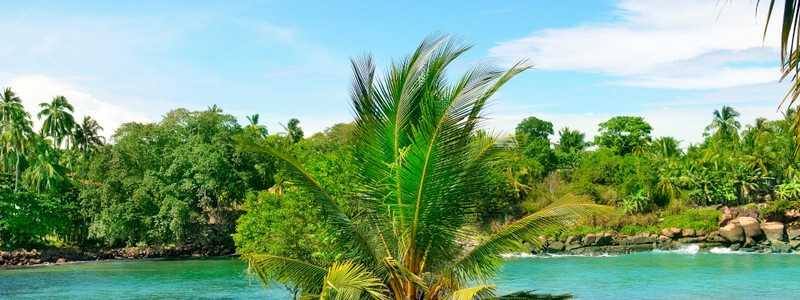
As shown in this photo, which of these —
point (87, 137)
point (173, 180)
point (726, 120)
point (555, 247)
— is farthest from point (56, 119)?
point (726, 120)

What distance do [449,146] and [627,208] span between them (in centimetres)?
4049

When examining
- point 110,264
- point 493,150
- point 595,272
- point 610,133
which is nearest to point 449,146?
point 493,150

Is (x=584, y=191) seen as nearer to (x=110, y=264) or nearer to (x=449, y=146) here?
(x=110, y=264)

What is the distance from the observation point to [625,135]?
60969 millimetres

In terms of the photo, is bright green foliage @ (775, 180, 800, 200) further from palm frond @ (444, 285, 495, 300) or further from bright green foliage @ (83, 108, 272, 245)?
palm frond @ (444, 285, 495, 300)

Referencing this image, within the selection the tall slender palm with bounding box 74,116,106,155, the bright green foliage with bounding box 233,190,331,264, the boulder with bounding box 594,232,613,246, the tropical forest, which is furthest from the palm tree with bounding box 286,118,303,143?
the bright green foliage with bounding box 233,190,331,264

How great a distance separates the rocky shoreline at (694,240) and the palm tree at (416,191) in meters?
31.4

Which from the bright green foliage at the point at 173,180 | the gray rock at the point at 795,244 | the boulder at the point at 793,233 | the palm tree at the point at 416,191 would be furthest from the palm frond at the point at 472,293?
the boulder at the point at 793,233

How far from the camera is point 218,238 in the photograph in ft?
137

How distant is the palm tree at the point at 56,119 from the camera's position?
4619 cm

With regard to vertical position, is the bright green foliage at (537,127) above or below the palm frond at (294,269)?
above

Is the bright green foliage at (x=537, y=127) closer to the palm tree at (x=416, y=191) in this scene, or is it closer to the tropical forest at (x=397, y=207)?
the tropical forest at (x=397, y=207)

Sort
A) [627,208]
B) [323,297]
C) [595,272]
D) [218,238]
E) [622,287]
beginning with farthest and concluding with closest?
1. [627,208]
2. [218,238]
3. [595,272]
4. [622,287]
5. [323,297]

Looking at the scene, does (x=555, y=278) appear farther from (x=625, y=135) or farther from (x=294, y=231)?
(x=625, y=135)
